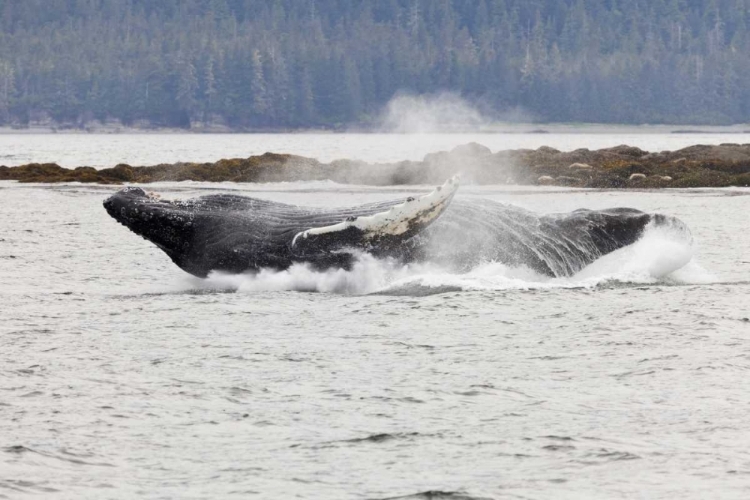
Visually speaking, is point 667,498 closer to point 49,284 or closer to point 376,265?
point 376,265

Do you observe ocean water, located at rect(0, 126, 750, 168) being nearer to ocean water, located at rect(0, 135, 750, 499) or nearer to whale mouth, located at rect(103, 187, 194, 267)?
whale mouth, located at rect(103, 187, 194, 267)

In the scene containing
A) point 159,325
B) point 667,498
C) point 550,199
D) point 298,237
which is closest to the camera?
point 667,498

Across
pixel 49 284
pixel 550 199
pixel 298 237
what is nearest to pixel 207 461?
pixel 298 237

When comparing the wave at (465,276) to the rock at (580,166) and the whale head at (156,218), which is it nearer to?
the whale head at (156,218)

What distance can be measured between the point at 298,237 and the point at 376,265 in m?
→ 1.07

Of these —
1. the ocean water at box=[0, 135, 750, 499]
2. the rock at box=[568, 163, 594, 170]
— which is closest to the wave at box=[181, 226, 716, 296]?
the ocean water at box=[0, 135, 750, 499]

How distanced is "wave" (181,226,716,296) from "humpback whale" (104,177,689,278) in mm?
111

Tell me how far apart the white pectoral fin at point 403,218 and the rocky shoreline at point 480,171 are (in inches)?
1194

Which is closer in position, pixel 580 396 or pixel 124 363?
pixel 580 396

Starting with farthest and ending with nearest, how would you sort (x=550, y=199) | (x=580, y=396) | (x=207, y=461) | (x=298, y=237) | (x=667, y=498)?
(x=550, y=199) < (x=298, y=237) < (x=580, y=396) < (x=207, y=461) < (x=667, y=498)

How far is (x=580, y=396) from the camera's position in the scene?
11461 millimetres

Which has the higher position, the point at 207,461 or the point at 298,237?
the point at 298,237

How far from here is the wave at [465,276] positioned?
1677 cm

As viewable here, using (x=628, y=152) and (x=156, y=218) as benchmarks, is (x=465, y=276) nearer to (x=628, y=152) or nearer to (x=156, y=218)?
(x=156, y=218)
